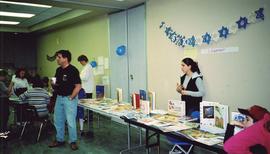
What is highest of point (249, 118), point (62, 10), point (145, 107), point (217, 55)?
point (62, 10)

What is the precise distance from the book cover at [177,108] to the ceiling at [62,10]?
2.50 metres

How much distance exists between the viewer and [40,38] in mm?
10602

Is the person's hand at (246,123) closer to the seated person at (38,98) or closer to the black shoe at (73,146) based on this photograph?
the black shoe at (73,146)

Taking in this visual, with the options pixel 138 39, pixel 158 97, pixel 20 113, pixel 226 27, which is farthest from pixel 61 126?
pixel 226 27

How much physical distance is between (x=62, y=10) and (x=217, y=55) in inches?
179

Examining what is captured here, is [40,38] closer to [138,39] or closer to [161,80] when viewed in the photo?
[138,39]

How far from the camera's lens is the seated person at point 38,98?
4325 mm

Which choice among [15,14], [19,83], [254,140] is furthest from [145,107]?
[15,14]

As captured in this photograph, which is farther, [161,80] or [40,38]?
[40,38]

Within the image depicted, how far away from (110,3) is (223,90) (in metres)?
2.75

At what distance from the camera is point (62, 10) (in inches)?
262

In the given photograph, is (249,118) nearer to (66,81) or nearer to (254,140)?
(254,140)

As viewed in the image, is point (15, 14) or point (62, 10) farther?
point (15, 14)

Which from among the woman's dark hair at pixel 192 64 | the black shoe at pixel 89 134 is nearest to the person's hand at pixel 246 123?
the woman's dark hair at pixel 192 64
